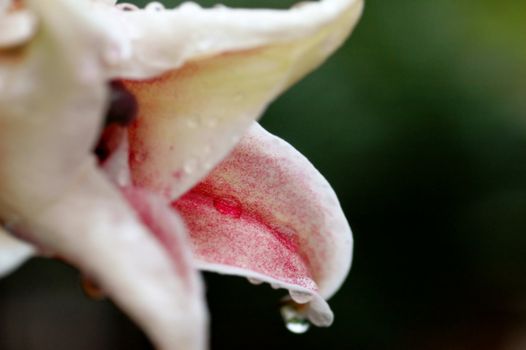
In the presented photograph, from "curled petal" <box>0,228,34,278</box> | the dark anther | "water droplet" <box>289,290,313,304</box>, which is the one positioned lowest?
"water droplet" <box>289,290,313,304</box>

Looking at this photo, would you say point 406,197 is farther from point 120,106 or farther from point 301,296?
point 120,106

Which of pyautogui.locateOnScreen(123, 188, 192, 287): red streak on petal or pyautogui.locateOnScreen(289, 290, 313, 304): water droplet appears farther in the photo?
pyautogui.locateOnScreen(289, 290, 313, 304): water droplet

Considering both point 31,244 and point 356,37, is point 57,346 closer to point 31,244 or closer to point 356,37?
point 356,37

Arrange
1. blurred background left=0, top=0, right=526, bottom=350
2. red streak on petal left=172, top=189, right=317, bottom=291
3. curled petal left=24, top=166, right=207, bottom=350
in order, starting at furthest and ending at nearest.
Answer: blurred background left=0, top=0, right=526, bottom=350 < red streak on petal left=172, top=189, right=317, bottom=291 < curled petal left=24, top=166, right=207, bottom=350

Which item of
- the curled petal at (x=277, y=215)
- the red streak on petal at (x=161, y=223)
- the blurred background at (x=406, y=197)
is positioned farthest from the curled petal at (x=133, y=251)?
the blurred background at (x=406, y=197)

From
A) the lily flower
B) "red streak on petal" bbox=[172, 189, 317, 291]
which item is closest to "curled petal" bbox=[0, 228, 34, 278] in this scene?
the lily flower

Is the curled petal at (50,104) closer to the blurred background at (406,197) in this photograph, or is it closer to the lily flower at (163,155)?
the lily flower at (163,155)

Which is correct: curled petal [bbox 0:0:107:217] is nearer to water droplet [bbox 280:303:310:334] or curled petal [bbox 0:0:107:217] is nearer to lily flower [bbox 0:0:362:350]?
lily flower [bbox 0:0:362:350]
